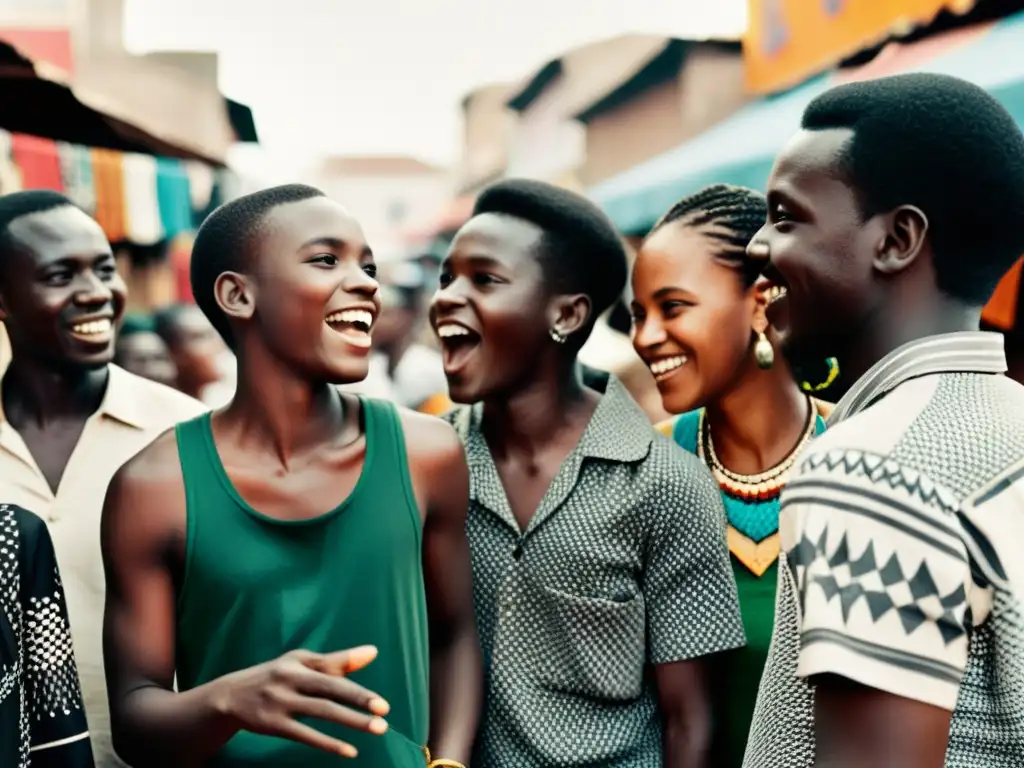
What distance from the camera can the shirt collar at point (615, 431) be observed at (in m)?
2.75

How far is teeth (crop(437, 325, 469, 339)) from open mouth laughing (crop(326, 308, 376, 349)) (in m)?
0.57

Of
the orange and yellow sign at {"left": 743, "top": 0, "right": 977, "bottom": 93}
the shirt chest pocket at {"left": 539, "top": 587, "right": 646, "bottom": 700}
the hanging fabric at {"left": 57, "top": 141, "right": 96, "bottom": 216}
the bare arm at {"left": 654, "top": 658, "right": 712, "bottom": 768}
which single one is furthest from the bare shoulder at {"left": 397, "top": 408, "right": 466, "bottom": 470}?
the orange and yellow sign at {"left": 743, "top": 0, "right": 977, "bottom": 93}

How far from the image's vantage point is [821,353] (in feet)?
5.78

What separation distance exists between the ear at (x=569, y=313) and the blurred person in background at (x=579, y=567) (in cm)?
8

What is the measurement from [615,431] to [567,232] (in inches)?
24.2

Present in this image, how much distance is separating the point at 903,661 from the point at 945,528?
17 cm

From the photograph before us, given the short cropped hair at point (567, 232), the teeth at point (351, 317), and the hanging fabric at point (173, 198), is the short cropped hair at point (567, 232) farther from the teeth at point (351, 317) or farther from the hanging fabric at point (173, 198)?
the hanging fabric at point (173, 198)

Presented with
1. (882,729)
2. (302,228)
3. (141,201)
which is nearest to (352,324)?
(302,228)

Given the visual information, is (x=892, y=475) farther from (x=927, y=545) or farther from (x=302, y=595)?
(x=302, y=595)

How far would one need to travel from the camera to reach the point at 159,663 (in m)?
2.09

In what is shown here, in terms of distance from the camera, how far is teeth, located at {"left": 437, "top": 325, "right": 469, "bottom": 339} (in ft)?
9.62

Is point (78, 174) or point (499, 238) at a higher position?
point (499, 238)

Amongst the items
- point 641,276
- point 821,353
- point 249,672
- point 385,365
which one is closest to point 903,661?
point 821,353

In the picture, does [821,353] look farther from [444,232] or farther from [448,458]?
[444,232]
